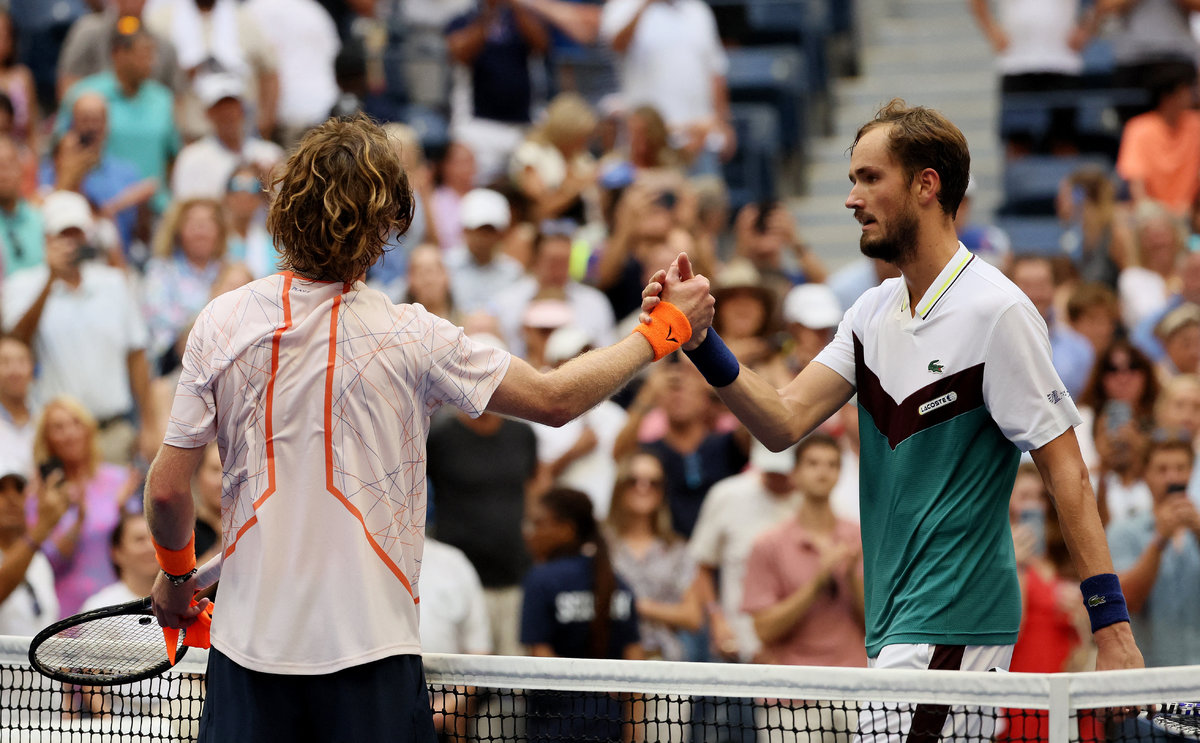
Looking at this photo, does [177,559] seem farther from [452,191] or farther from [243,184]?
[452,191]

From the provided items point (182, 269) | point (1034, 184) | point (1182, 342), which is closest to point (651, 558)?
point (1182, 342)

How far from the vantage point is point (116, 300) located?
9227 millimetres

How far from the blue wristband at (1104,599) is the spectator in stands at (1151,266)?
6108 mm

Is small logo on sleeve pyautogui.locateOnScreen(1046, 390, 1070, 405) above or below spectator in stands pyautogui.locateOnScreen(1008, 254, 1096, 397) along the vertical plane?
below

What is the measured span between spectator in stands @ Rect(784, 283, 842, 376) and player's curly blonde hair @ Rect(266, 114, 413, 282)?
5.36m

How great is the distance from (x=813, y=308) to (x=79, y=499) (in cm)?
414

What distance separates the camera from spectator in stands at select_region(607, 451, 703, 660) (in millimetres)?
7656

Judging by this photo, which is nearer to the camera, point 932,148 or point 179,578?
point 179,578

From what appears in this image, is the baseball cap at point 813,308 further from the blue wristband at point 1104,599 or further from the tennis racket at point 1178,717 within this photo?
the blue wristband at point 1104,599

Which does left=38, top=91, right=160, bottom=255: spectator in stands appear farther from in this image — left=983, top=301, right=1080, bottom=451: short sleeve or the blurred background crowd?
left=983, top=301, right=1080, bottom=451: short sleeve

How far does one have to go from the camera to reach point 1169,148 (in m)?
11.0

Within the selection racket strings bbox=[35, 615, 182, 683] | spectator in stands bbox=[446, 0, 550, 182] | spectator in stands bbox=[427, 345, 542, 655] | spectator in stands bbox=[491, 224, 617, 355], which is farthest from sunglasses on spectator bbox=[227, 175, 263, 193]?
racket strings bbox=[35, 615, 182, 683]

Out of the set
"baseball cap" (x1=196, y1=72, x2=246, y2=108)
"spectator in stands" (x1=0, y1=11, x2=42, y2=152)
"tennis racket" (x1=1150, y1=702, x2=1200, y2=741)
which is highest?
"spectator in stands" (x1=0, y1=11, x2=42, y2=152)

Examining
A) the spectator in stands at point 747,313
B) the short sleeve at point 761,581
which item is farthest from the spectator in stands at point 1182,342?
the short sleeve at point 761,581
